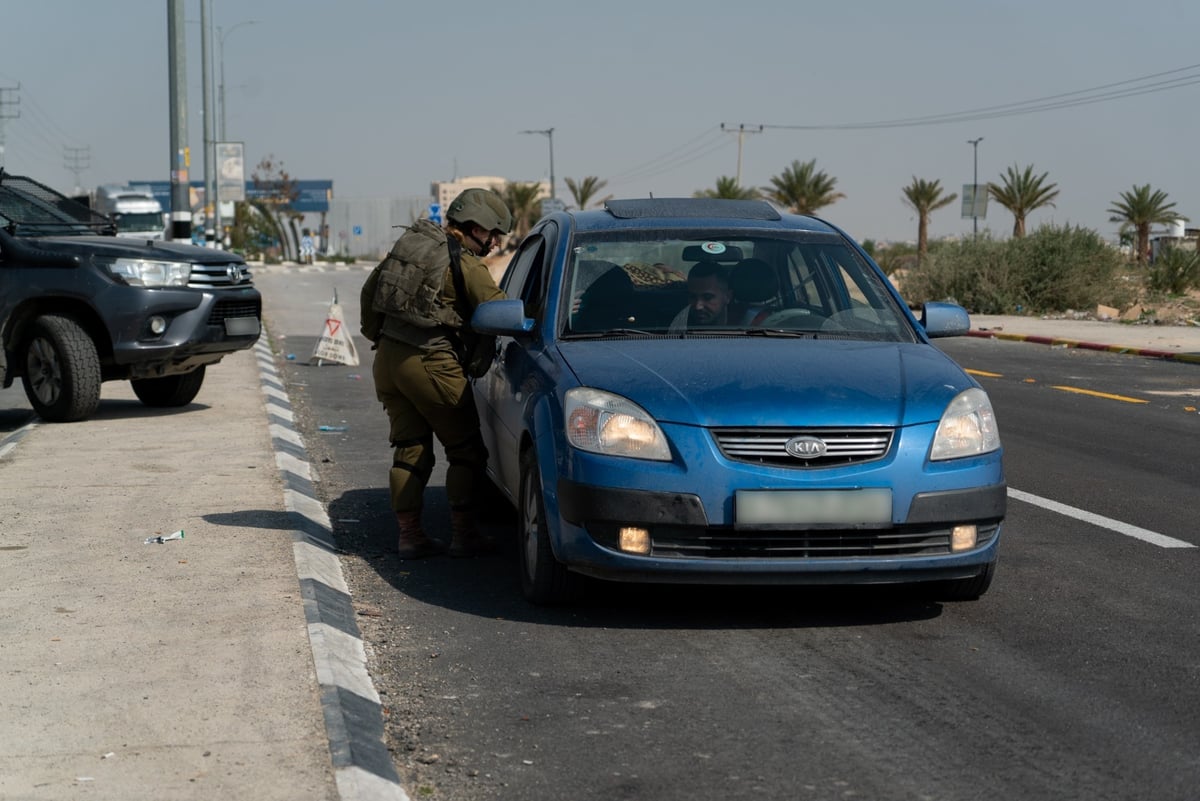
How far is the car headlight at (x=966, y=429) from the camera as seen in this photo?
19.1 ft

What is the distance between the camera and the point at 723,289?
22.6ft

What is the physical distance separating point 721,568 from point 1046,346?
20447 millimetres

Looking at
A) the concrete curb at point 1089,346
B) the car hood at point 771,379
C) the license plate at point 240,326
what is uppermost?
the license plate at point 240,326

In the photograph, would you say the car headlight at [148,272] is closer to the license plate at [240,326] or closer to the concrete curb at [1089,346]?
the license plate at [240,326]

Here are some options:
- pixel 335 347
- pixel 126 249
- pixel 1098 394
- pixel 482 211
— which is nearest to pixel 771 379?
pixel 482 211

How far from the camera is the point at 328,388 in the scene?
16.5 metres

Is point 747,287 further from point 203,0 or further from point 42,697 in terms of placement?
point 203,0

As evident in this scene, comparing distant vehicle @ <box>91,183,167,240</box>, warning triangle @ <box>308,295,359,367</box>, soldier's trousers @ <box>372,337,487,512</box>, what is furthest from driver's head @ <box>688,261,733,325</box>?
distant vehicle @ <box>91,183,167,240</box>

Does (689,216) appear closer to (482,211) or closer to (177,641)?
(482,211)

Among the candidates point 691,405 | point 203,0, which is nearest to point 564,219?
point 691,405

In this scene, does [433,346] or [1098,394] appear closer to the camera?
[433,346]

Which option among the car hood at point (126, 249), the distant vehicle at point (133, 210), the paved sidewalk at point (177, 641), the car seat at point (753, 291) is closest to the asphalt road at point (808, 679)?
the paved sidewalk at point (177, 641)

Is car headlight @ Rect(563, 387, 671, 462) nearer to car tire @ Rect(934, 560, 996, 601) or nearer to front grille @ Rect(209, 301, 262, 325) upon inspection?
car tire @ Rect(934, 560, 996, 601)

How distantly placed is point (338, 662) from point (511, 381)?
6.33 feet
